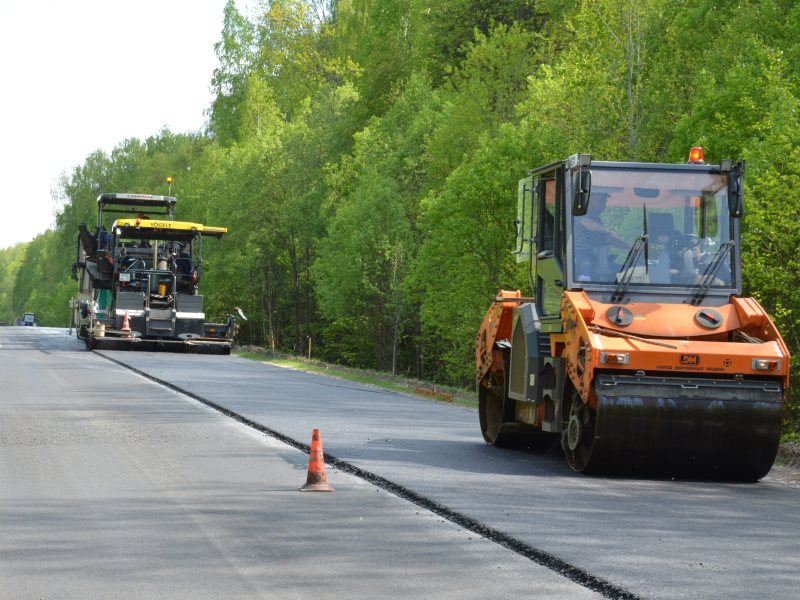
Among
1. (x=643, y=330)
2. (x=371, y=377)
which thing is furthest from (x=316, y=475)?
(x=371, y=377)

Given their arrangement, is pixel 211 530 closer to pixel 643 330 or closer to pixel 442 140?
pixel 643 330

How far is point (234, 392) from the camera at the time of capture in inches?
962

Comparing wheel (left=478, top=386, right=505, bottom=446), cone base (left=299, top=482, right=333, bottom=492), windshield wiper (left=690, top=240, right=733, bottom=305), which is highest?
windshield wiper (left=690, top=240, right=733, bottom=305)

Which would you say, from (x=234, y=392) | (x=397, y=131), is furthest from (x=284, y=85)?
(x=234, y=392)

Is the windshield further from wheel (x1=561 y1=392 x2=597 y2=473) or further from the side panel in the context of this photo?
wheel (x1=561 y1=392 x2=597 y2=473)

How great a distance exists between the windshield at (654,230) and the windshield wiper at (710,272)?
10 mm

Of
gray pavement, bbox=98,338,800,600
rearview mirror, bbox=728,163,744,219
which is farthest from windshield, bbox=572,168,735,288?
gray pavement, bbox=98,338,800,600

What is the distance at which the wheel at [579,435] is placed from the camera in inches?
505

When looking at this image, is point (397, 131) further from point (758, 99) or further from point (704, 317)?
point (704, 317)

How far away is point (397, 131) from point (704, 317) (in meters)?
38.7

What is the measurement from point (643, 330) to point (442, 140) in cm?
3296

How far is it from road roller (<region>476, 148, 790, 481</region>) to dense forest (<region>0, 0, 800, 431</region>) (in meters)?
6.20

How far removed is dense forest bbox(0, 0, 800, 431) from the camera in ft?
107

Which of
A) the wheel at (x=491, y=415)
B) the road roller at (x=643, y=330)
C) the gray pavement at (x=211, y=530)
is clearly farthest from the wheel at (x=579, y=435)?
the gray pavement at (x=211, y=530)
